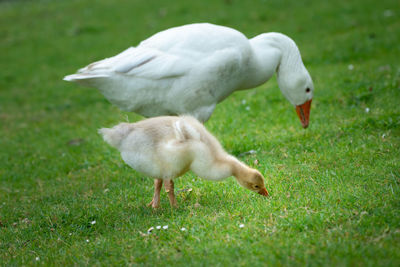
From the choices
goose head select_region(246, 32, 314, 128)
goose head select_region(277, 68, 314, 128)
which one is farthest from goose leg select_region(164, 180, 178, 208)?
goose head select_region(277, 68, 314, 128)

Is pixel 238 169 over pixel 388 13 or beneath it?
over

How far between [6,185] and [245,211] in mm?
3759

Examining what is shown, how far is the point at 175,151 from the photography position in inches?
157

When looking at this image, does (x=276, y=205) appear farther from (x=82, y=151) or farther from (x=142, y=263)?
(x=82, y=151)

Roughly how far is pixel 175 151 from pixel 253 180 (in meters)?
0.78

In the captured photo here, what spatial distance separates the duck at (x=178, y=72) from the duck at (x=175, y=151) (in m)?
0.84

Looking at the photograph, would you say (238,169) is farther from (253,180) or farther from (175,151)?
(175,151)

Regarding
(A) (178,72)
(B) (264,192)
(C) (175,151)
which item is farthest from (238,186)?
(A) (178,72)

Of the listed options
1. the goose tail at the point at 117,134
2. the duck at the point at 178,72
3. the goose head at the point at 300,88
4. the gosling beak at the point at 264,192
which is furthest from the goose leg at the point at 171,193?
the goose head at the point at 300,88

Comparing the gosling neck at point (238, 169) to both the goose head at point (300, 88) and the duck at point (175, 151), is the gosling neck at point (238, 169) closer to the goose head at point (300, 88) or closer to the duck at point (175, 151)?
the duck at point (175, 151)

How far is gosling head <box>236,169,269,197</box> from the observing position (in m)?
4.12

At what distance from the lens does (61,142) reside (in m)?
7.88

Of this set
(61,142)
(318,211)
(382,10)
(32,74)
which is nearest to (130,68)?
(318,211)

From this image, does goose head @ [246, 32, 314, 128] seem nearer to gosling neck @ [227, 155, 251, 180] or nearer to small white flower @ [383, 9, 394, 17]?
gosling neck @ [227, 155, 251, 180]
